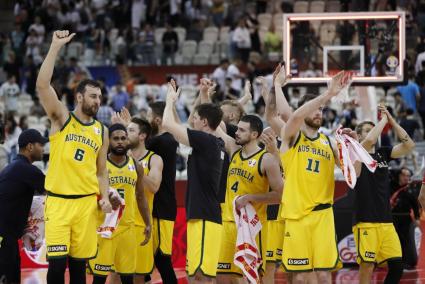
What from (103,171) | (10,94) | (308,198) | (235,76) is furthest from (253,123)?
(10,94)

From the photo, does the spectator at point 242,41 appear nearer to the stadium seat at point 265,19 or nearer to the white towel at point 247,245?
the stadium seat at point 265,19

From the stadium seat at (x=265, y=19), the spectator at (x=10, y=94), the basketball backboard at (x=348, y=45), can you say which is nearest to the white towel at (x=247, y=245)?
the basketball backboard at (x=348, y=45)

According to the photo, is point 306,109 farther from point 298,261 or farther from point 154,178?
point 154,178

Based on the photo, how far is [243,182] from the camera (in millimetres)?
11320

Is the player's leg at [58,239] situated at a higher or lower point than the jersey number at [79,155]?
lower

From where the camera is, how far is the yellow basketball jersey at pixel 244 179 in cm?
1123

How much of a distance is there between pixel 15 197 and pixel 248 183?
2630mm

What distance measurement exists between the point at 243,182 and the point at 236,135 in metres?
0.54

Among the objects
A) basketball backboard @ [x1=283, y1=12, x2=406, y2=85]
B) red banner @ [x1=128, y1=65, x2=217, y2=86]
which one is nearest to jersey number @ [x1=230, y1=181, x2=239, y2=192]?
basketball backboard @ [x1=283, y1=12, x2=406, y2=85]

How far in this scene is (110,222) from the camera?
1098cm

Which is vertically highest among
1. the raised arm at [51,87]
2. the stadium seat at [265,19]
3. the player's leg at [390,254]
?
the stadium seat at [265,19]

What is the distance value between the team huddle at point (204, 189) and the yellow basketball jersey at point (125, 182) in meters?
0.01

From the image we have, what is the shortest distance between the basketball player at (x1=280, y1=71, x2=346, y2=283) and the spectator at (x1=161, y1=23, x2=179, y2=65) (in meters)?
16.7

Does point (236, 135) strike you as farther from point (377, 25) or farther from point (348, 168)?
point (377, 25)
